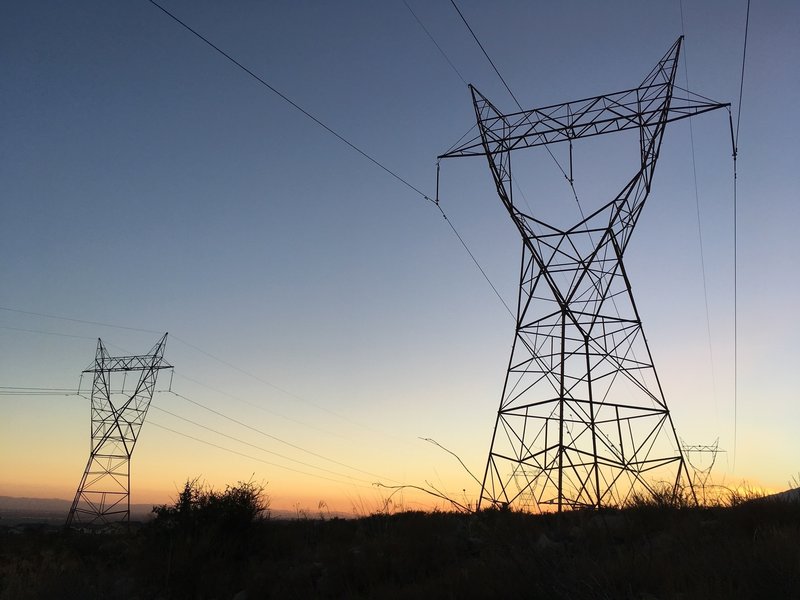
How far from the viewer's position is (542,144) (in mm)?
20656

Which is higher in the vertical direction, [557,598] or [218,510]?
[218,510]

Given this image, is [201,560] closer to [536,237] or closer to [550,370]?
[550,370]

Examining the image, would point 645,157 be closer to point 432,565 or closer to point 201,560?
point 432,565

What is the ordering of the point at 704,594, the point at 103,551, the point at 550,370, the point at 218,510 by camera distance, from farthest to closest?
the point at 103,551 → the point at 550,370 → the point at 218,510 → the point at 704,594

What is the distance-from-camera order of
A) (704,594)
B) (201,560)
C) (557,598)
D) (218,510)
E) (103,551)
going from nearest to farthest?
1. (704,594)
2. (557,598)
3. (201,560)
4. (218,510)
5. (103,551)

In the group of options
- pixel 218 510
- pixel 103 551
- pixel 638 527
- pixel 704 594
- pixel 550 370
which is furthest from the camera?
pixel 103 551

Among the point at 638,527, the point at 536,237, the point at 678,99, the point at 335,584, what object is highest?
the point at 678,99

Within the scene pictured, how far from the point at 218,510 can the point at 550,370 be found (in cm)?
1101

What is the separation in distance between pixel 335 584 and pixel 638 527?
6141mm

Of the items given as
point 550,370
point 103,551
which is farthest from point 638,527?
point 103,551

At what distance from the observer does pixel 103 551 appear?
80.5 ft

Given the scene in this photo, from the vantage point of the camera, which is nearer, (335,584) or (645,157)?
(335,584)

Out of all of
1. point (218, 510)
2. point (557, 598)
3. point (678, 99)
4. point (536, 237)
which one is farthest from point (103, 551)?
point (678, 99)

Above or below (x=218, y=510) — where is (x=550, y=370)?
above
